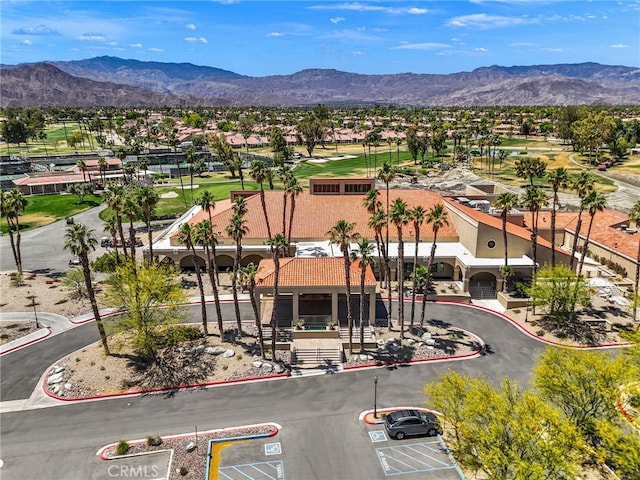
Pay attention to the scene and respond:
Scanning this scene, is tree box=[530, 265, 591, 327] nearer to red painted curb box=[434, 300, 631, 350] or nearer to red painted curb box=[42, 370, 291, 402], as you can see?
red painted curb box=[434, 300, 631, 350]

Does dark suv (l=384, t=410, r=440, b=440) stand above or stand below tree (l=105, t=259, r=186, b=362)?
below

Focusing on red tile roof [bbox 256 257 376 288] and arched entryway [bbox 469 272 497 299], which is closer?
red tile roof [bbox 256 257 376 288]

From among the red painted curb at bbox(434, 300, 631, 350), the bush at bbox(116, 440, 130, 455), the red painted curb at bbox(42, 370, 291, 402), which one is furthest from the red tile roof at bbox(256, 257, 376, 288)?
the bush at bbox(116, 440, 130, 455)

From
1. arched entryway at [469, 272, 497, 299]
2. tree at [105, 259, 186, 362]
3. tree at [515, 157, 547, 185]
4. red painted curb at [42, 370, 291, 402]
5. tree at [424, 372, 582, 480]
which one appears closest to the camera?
tree at [424, 372, 582, 480]

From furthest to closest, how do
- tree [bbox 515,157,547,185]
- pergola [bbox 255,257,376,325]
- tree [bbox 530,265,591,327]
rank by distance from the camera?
tree [bbox 515,157,547,185] < tree [bbox 530,265,591,327] < pergola [bbox 255,257,376,325]

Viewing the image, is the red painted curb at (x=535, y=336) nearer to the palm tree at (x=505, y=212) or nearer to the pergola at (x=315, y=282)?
the palm tree at (x=505, y=212)

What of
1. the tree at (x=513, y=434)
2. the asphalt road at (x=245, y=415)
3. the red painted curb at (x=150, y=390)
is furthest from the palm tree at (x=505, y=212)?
the red painted curb at (x=150, y=390)

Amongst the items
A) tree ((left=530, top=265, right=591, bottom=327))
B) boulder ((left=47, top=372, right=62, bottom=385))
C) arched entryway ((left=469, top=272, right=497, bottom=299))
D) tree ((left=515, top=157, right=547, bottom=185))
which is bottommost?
boulder ((left=47, top=372, right=62, bottom=385))

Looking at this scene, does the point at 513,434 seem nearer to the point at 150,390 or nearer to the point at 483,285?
the point at 150,390

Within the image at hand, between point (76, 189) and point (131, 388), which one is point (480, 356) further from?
point (76, 189)
